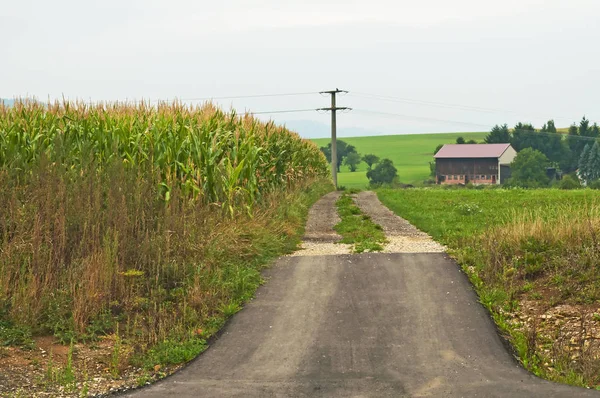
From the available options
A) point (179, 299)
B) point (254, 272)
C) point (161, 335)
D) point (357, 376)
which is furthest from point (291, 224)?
point (357, 376)

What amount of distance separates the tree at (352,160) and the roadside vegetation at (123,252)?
138930mm

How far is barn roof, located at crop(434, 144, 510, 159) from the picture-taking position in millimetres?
117600

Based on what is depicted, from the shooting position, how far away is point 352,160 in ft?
511

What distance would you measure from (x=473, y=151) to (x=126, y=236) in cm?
11438

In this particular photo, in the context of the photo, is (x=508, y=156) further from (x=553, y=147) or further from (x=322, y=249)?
(x=322, y=249)

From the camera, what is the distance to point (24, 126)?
58.8 feet

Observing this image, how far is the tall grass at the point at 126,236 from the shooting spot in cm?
1101

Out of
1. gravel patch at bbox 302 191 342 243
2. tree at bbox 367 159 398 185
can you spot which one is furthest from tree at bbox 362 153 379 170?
gravel patch at bbox 302 191 342 243

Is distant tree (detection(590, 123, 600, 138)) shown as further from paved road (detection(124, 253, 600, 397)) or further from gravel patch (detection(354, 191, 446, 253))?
paved road (detection(124, 253, 600, 397))

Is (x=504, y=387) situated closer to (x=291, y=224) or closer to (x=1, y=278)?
(x=1, y=278)

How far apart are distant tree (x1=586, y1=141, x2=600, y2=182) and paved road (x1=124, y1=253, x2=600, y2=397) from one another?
104m

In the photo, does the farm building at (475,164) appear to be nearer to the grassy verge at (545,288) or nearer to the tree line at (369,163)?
the tree line at (369,163)

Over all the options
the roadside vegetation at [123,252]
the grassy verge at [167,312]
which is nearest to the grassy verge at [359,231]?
the roadside vegetation at [123,252]

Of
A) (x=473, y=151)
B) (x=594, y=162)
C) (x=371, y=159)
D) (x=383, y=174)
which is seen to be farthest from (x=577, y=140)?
(x=371, y=159)
